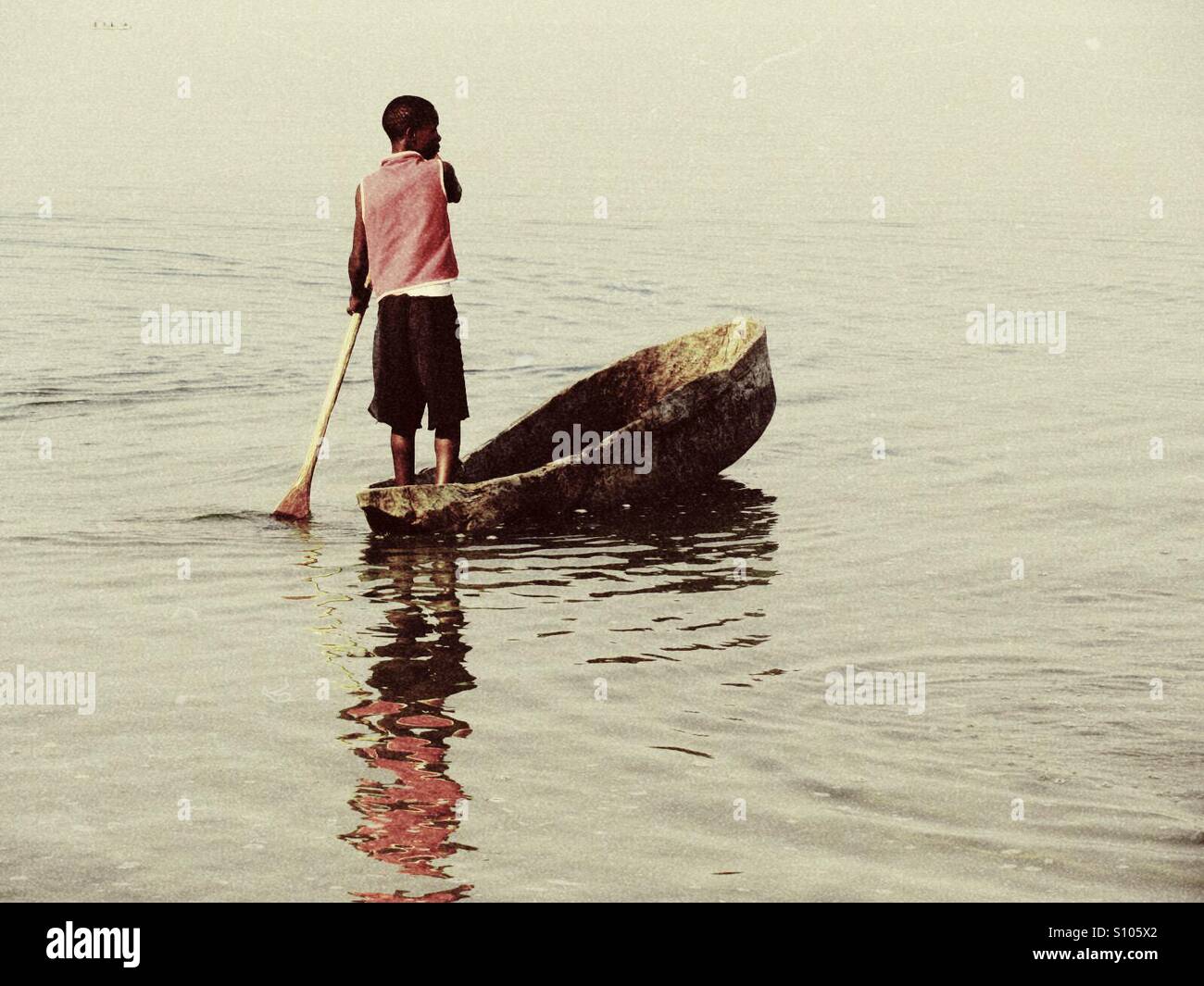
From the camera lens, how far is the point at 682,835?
18.1 ft

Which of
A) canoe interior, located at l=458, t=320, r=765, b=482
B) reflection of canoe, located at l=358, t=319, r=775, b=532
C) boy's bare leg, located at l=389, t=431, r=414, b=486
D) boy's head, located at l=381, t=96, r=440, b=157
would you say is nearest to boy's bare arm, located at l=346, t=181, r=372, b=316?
boy's head, located at l=381, t=96, r=440, b=157

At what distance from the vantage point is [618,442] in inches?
392

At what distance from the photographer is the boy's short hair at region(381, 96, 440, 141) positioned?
930 cm

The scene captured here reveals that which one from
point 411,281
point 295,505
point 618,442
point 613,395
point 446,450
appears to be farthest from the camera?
point 613,395

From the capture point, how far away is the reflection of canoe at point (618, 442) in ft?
31.3

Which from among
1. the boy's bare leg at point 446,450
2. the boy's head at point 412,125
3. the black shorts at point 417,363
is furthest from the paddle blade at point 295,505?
the boy's head at point 412,125

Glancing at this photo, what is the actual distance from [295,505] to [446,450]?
936mm

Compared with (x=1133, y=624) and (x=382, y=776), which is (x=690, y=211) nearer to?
(x=1133, y=624)

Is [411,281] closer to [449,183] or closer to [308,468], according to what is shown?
[449,183]

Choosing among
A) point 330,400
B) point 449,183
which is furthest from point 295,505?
point 449,183

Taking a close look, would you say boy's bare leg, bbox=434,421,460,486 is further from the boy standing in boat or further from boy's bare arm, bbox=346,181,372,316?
boy's bare arm, bbox=346,181,372,316

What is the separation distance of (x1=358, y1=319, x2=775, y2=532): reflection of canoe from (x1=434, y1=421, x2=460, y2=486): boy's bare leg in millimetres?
206

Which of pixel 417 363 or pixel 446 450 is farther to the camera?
pixel 446 450

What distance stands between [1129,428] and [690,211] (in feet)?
56.5
